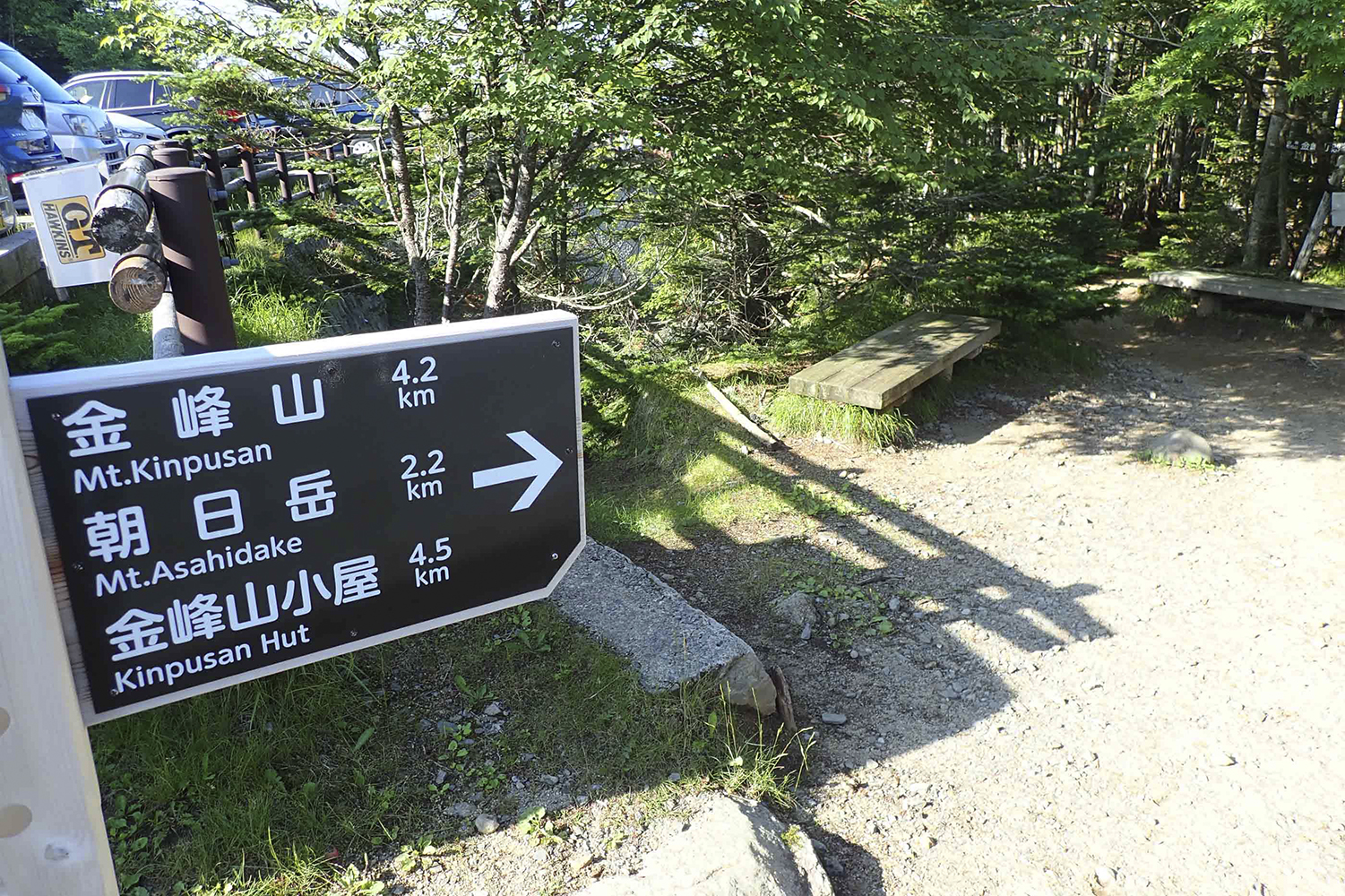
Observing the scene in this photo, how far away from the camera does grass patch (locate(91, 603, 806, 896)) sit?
2.71m

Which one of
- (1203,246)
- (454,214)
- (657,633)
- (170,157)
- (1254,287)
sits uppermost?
(170,157)

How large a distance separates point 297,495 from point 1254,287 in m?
10.4

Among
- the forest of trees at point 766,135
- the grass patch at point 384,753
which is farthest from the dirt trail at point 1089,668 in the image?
the forest of trees at point 766,135

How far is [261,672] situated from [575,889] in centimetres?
159

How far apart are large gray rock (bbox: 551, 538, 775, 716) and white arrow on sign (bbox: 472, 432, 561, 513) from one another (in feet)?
6.27

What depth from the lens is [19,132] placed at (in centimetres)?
784

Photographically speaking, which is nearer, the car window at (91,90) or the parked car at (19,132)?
the parked car at (19,132)

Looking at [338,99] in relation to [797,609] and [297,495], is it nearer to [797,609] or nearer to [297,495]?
[797,609]

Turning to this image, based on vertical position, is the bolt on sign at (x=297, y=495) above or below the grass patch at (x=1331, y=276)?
above

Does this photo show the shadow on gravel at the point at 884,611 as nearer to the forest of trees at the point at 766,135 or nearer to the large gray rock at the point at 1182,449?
the large gray rock at the point at 1182,449

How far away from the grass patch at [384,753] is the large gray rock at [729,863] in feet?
0.83

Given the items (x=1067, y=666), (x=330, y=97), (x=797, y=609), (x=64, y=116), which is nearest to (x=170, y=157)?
(x=797, y=609)

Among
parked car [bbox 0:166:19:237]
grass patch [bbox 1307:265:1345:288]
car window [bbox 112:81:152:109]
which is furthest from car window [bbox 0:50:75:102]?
grass patch [bbox 1307:265:1345:288]

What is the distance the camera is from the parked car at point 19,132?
25.5 ft
